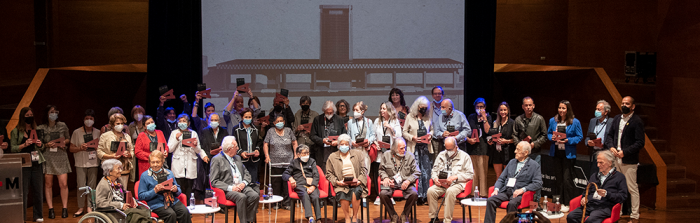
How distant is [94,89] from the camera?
30.0 feet

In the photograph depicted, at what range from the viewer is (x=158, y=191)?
17.9ft

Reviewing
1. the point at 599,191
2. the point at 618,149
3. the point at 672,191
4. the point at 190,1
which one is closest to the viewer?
the point at 599,191

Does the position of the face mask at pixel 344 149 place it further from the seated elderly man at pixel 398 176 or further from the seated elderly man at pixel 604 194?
the seated elderly man at pixel 604 194

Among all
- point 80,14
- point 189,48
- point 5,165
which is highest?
point 80,14

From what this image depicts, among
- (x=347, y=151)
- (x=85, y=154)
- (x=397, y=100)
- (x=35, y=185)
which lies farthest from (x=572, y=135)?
(x=35, y=185)

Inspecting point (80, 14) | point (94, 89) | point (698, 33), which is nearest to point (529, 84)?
point (698, 33)

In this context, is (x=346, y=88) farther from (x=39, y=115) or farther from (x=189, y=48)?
(x=39, y=115)

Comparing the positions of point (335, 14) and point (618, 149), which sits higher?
point (335, 14)

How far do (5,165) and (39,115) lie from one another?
245 centimetres

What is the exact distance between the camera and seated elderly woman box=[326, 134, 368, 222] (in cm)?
626

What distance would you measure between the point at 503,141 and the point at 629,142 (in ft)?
4.48

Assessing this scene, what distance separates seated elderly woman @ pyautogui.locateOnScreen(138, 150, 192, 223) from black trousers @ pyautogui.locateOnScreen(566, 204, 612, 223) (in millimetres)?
3588

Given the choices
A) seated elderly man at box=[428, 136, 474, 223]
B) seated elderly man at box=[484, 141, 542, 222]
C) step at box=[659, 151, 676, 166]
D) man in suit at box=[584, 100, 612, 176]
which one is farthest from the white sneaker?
step at box=[659, 151, 676, 166]

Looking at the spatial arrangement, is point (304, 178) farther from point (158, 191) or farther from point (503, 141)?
point (503, 141)
